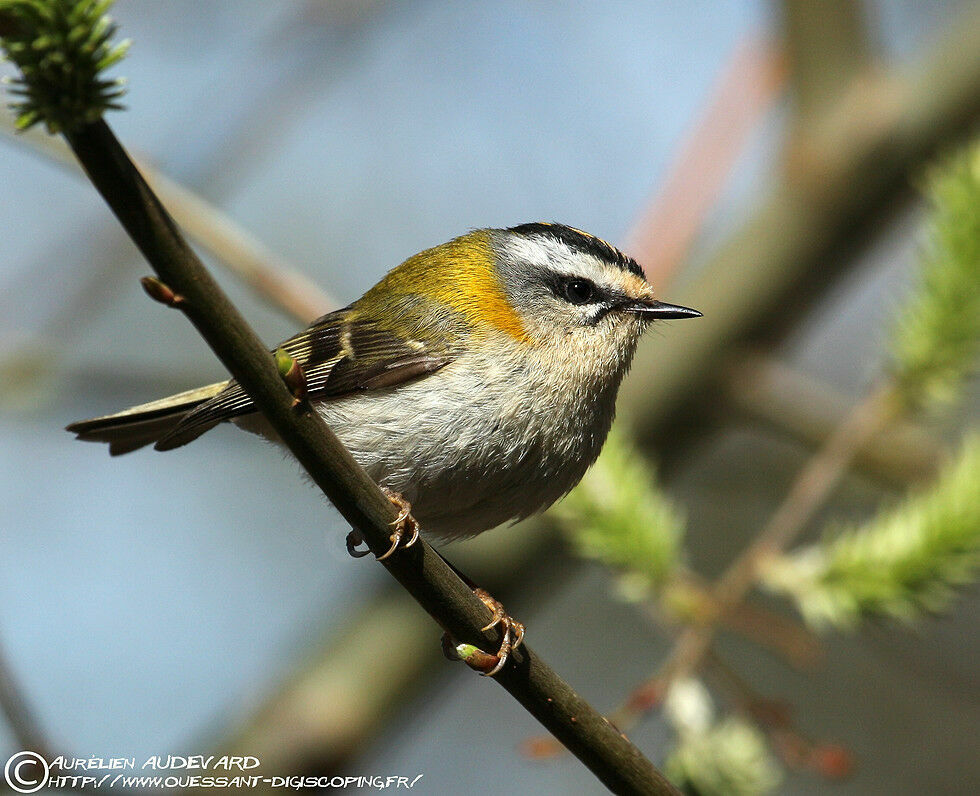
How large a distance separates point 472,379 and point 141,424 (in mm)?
683

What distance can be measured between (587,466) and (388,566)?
29.0 inches

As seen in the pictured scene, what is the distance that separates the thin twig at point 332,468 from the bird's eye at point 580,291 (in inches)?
37.9

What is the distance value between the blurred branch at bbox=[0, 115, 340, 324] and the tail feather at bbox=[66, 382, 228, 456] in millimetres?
368

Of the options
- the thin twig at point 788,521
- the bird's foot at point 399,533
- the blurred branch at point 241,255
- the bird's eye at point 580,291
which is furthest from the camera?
the blurred branch at point 241,255

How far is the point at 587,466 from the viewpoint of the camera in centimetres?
182

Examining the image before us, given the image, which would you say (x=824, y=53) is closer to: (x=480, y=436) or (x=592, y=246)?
(x=592, y=246)

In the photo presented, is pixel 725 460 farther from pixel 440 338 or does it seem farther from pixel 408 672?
pixel 440 338

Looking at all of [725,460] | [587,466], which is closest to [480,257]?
[587,466]

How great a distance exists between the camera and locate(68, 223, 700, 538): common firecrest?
1737mm

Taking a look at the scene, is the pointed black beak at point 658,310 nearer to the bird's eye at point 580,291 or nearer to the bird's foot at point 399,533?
the bird's eye at point 580,291

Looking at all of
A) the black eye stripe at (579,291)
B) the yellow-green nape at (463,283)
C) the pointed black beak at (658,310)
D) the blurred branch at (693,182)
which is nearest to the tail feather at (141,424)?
the yellow-green nape at (463,283)

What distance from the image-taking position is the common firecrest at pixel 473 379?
1.74 m

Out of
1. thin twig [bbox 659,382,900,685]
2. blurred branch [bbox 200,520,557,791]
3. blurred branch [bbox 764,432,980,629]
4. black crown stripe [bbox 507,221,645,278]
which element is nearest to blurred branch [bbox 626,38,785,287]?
black crown stripe [bbox 507,221,645,278]

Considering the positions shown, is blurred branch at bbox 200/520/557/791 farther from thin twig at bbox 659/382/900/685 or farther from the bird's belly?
Answer: thin twig at bbox 659/382/900/685
